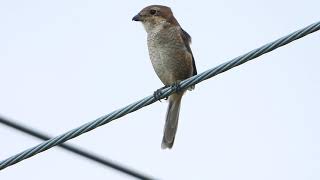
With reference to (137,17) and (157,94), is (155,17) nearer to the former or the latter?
(137,17)

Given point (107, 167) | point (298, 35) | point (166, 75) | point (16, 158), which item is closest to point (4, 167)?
point (16, 158)

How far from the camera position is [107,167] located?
535 cm

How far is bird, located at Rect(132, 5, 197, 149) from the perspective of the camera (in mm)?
7629

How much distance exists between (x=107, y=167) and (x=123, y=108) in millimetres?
440

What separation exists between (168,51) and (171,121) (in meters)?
0.81

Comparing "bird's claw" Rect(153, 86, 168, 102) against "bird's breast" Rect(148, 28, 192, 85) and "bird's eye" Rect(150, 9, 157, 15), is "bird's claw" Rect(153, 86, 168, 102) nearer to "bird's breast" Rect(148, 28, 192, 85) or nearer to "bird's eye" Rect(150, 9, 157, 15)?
"bird's breast" Rect(148, 28, 192, 85)

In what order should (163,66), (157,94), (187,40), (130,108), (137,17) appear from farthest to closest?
(137,17)
(187,40)
(163,66)
(157,94)
(130,108)

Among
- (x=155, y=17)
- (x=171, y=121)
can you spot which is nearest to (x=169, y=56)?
(x=155, y=17)

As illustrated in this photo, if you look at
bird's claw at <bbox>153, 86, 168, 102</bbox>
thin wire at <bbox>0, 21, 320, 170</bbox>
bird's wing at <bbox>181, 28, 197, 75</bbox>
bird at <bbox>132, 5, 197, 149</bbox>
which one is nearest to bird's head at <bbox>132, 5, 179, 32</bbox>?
bird at <bbox>132, 5, 197, 149</bbox>

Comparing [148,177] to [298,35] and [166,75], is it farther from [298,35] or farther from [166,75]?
[166,75]

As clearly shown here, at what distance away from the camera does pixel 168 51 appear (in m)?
7.65

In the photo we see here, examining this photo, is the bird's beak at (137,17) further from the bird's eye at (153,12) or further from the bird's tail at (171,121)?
the bird's tail at (171,121)

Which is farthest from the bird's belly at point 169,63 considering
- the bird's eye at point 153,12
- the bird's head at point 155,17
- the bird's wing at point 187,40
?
the bird's eye at point 153,12

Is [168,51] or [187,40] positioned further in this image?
[187,40]
